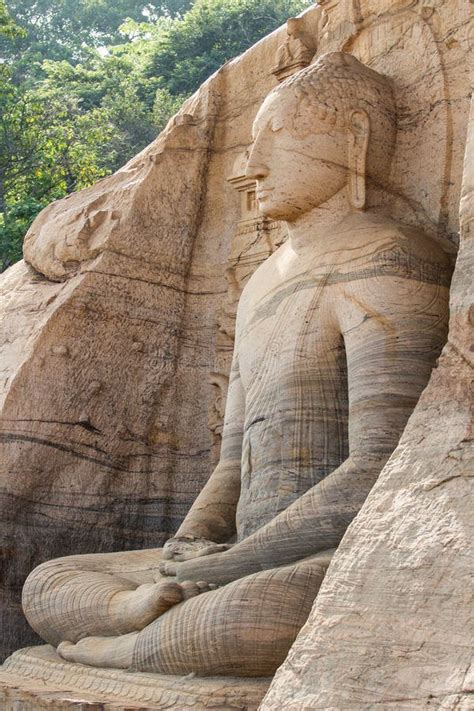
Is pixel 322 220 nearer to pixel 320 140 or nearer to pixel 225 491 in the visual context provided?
pixel 320 140

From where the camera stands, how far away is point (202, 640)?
4.22m

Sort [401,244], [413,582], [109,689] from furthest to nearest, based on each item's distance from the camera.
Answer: [401,244] < [109,689] < [413,582]

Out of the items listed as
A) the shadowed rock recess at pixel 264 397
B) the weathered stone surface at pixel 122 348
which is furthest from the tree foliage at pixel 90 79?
the shadowed rock recess at pixel 264 397

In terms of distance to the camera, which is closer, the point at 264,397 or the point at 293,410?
the point at 293,410

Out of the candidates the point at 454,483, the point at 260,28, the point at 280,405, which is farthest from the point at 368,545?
the point at 260,28

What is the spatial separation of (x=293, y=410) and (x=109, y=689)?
1.32 meters

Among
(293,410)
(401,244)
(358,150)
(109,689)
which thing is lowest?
(109,689)

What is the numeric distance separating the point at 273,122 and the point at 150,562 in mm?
1952

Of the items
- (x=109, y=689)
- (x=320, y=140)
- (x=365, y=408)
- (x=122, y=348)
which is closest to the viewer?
(x=109, y=689)

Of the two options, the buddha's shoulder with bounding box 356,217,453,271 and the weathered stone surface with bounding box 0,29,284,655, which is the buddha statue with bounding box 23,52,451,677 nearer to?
the buddha's shoulder with bounding box 356,217,453,271

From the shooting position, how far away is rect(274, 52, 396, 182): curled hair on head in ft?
17.7

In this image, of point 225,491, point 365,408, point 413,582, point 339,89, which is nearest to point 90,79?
point 339,89

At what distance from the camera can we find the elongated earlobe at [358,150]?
5.41m

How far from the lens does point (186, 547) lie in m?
5.16
